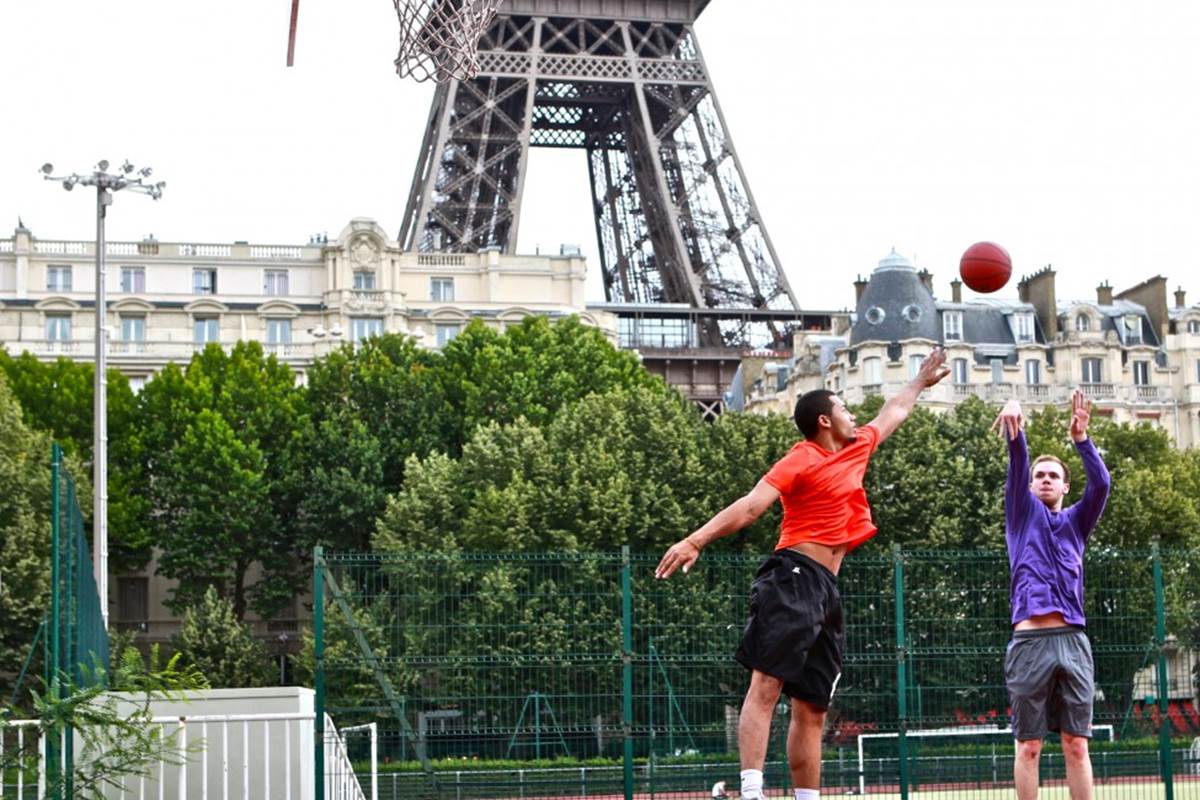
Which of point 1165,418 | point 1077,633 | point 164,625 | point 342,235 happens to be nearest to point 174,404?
point 164,625

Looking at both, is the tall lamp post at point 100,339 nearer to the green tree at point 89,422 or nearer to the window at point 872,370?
the green tree at point 89,422

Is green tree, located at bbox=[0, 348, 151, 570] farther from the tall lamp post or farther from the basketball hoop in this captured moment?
the basketball hoop

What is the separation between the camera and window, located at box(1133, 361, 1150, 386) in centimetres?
6681

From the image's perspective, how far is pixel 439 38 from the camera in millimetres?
14867

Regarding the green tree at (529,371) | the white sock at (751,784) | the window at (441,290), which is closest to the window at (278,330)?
the window at (441,290)

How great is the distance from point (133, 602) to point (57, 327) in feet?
34.7

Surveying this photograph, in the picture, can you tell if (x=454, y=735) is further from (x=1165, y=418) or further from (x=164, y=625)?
(x=1165, y=418)

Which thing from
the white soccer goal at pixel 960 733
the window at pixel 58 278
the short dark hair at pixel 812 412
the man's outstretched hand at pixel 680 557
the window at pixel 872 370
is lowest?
the white soccer goal at pixel 960 733

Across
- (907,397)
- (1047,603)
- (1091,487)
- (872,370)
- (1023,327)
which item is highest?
(1023,327)

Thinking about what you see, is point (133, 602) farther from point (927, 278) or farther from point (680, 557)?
point (680, 557)

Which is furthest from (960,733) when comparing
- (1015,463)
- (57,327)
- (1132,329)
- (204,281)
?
(204,281)

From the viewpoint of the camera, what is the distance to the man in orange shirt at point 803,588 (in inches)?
374

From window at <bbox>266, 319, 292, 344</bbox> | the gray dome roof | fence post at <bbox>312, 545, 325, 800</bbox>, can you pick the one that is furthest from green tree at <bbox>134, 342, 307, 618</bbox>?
fence post at <bbox>312, 545, 325, 800</bbox>

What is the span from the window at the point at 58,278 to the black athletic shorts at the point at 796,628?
60369 millimetres
